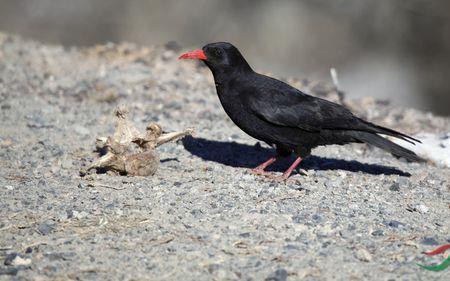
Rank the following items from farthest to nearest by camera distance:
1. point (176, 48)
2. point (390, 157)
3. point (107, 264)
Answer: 1. point (176, 48)
2. point (390, 157)
3. point (107, 264)

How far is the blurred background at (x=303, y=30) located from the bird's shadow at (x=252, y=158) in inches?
320

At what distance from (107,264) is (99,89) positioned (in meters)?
6.63

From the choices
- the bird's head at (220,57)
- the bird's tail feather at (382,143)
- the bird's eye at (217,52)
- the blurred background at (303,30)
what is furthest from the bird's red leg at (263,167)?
the blurred background at (303,30)

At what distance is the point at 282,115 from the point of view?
26.5ft

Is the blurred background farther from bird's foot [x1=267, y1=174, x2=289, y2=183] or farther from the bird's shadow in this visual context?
bird's foot [x1=267, y1=174, x2=289, y2=183]

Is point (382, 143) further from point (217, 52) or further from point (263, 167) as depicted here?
point (217, 52)

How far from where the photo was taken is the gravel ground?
218 inches

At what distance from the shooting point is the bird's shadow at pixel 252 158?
8594mm

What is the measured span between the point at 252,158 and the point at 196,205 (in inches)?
94.7

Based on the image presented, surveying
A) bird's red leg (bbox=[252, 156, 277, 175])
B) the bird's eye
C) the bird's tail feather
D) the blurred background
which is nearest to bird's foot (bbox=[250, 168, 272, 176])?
bird's red leg (bbox=[252, 156, 277, 175])

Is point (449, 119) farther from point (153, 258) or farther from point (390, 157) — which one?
point (153, 258)

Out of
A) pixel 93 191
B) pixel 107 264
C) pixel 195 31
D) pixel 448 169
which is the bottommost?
pixel 107 264

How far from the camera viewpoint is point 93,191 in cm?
721

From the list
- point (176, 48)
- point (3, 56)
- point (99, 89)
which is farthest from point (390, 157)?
point (3, 56)
